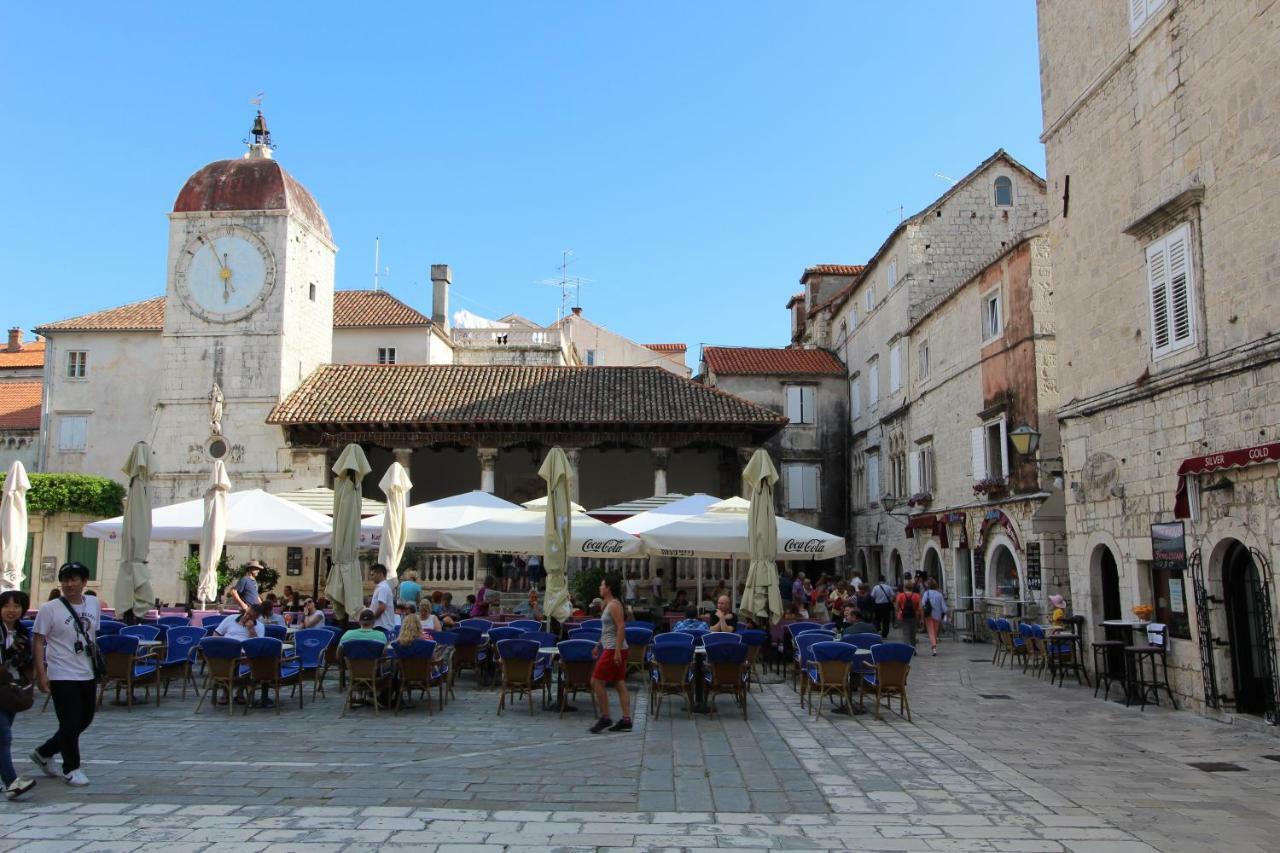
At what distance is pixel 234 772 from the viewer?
768 cm

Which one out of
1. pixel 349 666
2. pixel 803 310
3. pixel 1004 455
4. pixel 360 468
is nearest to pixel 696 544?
pixel 360 468

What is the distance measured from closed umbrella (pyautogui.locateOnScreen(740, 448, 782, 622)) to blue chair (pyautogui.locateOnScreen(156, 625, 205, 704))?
712 centimetres

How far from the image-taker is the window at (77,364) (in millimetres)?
30734

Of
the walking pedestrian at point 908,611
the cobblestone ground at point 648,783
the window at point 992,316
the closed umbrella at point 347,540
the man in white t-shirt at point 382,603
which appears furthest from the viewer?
the window at point 992,316

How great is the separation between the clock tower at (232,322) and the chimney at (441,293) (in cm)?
1067

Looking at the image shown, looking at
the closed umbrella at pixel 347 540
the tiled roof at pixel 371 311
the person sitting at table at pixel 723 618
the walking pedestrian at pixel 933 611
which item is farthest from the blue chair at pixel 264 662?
the tiled roof at pixel 371 311

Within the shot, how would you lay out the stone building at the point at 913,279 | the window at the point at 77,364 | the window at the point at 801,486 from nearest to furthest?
the stone building at the point at 913,279 < the window at the point at 77,364 < the window at the point at 801,486

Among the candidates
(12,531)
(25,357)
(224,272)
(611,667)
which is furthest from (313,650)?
(25,357)

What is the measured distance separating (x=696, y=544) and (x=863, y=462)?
16992 millimetres

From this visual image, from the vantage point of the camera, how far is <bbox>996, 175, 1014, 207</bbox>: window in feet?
88.0

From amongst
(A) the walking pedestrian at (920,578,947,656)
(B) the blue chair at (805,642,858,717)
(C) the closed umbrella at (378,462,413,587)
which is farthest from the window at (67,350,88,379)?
(B) the blue chair at (805,642,858,717)

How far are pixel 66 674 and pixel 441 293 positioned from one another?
108 feet

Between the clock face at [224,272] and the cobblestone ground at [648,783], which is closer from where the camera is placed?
the cobblestone ground at [648,783]

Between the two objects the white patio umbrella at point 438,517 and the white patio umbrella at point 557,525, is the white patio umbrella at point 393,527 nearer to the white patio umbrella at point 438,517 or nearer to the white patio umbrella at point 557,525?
the white patio umbrella at point 438,517
